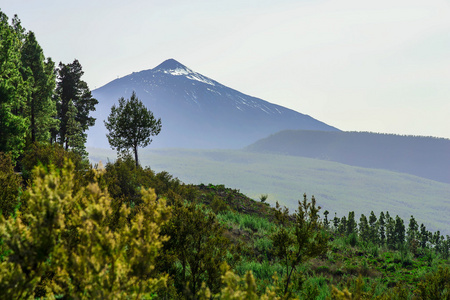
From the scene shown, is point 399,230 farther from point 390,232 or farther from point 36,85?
point 36,85

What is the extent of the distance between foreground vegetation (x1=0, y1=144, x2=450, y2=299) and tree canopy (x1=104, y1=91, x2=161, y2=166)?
1332 cm

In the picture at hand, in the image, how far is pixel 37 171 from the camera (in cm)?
251

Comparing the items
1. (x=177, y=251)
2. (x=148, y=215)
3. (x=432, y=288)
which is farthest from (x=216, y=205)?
(x=148, y=215)

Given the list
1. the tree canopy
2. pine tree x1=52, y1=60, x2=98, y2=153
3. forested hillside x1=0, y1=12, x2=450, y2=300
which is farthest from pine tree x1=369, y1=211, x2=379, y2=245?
pine tree x1=52, y1=60, x2=98, y2=153

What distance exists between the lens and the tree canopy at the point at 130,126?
31.0 meters

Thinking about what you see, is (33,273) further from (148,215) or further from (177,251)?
(177,251)

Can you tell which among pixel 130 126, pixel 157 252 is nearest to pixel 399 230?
pixel 157 252

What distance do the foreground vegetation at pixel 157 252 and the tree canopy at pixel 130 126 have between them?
1332 centimetres

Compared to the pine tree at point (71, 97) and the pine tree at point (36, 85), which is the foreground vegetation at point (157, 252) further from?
the pine tree at point (71, 97)

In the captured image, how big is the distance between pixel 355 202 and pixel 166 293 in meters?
183

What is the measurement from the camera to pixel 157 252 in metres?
2.55

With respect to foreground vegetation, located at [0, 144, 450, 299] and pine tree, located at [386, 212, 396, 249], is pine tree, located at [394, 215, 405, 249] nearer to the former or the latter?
pine tree, located at [386, 212, 396, 249]

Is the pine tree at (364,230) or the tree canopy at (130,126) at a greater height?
the tree canopy at (130,126)

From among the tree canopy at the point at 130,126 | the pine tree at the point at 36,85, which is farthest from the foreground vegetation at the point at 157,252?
the tree canopy at the point at 130,126
